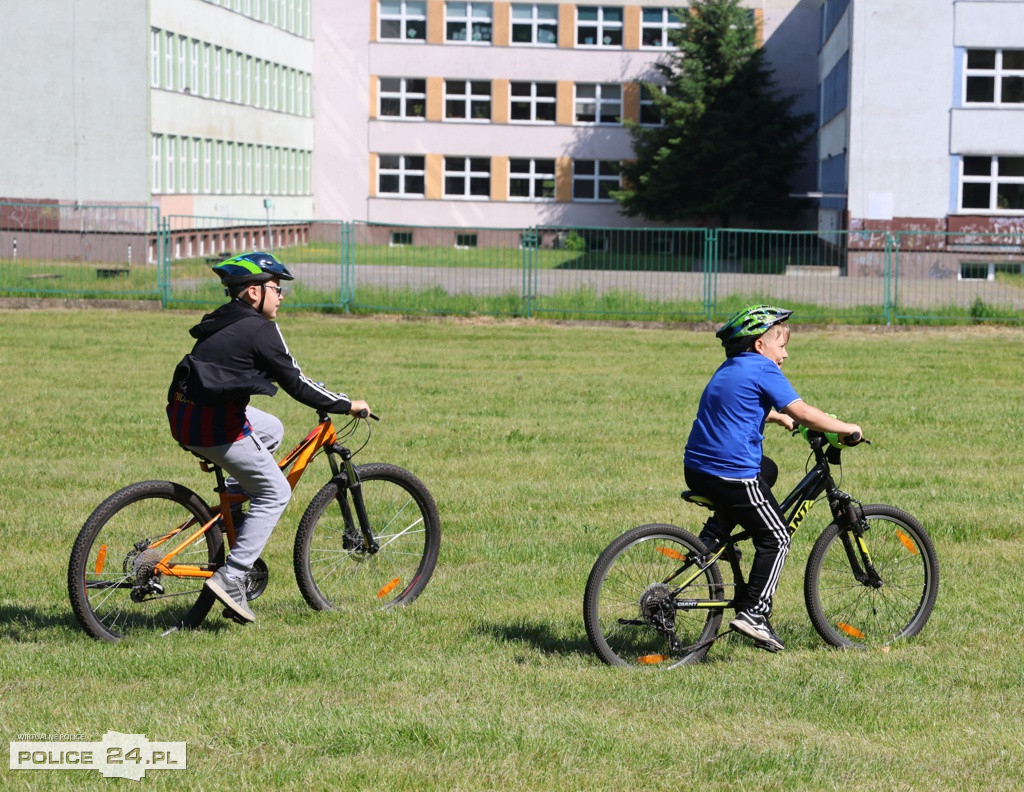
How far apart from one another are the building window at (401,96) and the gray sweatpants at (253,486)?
56.5 meters

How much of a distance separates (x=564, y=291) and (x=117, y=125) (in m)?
21.6

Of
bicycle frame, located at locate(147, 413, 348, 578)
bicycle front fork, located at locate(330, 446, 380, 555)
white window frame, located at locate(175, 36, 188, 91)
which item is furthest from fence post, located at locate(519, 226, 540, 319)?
white window frame, located at locate(175, 36, 188, 91)

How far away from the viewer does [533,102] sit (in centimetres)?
6259

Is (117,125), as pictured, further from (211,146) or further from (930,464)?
(930,464)

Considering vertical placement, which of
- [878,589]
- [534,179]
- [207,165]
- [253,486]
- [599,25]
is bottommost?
[878,589]

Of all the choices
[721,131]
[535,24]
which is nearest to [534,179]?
[535,24]

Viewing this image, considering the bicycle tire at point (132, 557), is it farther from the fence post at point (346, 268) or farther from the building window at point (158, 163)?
the building window at point (158, 163)

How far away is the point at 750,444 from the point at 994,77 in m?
37.2

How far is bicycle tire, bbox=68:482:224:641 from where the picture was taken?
23.3 feet

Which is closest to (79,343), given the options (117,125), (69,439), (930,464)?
(69,439)

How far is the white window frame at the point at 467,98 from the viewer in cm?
6262

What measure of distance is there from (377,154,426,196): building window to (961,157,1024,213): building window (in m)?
26.2

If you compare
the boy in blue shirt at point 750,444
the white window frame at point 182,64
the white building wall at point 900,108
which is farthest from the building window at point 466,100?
the boy in blue shirt at point 750,444

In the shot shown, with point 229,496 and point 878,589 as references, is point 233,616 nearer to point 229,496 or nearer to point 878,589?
point 229,496
